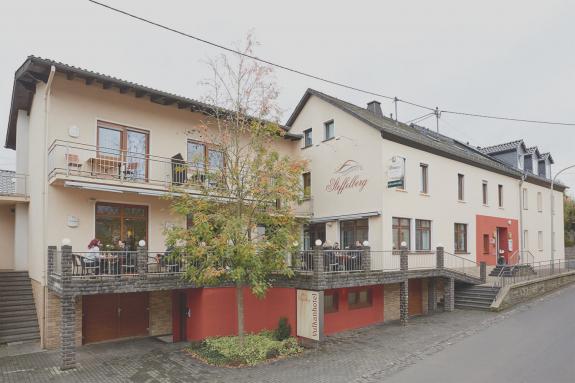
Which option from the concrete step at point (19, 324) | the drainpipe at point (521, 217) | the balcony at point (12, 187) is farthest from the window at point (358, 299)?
the drainpipe at point (521, 217)

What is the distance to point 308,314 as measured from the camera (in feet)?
43.5

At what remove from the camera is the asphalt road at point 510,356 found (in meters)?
9.41

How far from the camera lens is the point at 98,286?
11.2 m

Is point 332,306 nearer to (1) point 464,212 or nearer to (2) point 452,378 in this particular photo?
(2) point 452,378

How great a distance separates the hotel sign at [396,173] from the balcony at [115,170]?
23.9 ft

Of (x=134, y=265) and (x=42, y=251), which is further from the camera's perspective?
(x=42, y=251)

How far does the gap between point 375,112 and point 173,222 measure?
13807mm

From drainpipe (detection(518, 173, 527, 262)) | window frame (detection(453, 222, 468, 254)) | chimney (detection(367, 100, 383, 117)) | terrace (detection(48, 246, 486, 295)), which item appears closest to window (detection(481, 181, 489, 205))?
window frame (detection(453, 222, 468, 254))

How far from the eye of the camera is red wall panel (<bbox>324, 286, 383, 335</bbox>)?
14.9 metres

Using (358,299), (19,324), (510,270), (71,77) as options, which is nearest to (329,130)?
(358,299)

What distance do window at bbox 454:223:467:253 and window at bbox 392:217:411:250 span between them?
4.14m

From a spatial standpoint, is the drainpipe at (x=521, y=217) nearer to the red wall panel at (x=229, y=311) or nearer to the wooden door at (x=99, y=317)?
the red wall panel at (x=229, y=311)

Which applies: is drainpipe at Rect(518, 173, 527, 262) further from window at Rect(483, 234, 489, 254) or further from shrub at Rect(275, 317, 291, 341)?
shrub at Rect(275, 317, 291, 341)

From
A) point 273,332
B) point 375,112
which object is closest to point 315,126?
point 375,112
